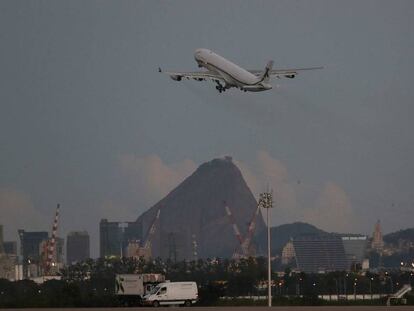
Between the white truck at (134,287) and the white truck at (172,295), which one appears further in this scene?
the white truck at (134,287)

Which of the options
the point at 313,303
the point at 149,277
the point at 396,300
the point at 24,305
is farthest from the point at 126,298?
the point at 396,300

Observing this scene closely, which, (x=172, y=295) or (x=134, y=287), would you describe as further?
(x=134, y=287)

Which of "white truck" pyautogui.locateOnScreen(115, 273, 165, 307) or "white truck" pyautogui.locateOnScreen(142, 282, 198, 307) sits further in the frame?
"white truck" pyautogui.locateOnScreen(115, 273, 165, 307)

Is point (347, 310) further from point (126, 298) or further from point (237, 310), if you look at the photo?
point (126, 298)

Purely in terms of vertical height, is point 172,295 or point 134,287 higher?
point 134,287
